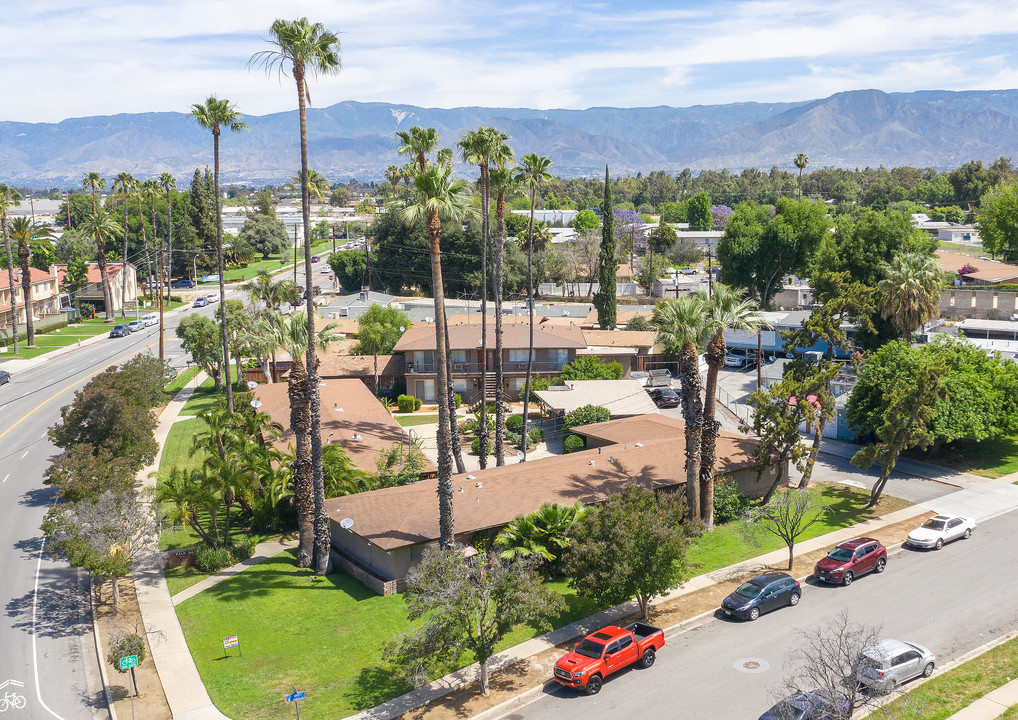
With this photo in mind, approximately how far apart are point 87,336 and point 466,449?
64.5 meters

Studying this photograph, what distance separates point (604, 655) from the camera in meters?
25.9

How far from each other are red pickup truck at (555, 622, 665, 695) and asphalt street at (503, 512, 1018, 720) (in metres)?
0.43

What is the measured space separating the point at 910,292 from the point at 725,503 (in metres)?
24.5

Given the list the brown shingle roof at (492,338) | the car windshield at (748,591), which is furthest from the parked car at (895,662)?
the brown shingle roof at (492,338)

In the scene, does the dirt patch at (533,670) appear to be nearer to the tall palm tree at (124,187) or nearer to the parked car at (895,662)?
the parked car at (895,662)

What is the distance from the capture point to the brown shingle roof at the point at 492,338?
64938mm

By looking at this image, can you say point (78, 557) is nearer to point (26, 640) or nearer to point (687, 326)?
point (26, 640)

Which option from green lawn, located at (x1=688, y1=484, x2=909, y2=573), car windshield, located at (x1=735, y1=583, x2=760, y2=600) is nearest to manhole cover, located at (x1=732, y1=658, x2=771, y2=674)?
car windshield, located at (x1=735, y1=583, x2=760, y2=600)

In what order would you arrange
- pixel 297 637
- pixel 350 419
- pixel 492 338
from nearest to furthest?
pixel 297 637 < pixel 350 419 < pixel 492 338

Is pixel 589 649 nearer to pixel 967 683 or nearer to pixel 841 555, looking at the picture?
pixel 967 683

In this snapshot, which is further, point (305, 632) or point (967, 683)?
point (305, 632)

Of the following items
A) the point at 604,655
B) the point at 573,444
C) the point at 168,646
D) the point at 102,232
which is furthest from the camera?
the point at 102,232

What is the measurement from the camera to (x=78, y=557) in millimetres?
30828

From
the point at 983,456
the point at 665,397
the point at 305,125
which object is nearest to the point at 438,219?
the point at 305,125
